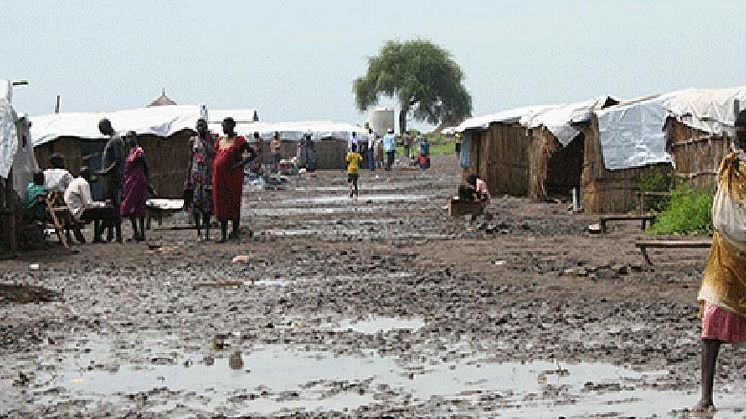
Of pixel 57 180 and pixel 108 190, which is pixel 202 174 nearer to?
pixel 108 190

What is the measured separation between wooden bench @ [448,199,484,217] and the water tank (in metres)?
68.0

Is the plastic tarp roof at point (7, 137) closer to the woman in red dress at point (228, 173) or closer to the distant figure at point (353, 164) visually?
the woman in red dress at point (228, 173)

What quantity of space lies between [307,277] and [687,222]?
7026 mm

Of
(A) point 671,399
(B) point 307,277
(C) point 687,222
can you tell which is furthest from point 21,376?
(C) point 687,222

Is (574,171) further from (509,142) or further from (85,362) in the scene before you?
(85,362)

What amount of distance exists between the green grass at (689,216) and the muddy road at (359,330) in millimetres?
806

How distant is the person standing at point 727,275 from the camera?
732 centimetres

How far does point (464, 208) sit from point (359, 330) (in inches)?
576

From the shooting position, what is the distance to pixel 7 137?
17.7 meters

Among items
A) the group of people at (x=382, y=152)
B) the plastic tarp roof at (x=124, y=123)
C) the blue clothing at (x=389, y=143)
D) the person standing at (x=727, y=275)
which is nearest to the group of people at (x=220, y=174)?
the plastic tarp roof at (x=124, y=123)

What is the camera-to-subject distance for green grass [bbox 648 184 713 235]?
65.6ft

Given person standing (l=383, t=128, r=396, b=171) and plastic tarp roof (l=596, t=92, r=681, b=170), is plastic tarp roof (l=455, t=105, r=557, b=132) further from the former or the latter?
person standing (l=383, t=128, r=396, b=171)

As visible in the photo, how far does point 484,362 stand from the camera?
9.10 m

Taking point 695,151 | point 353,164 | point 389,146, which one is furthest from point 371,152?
point 695,151
